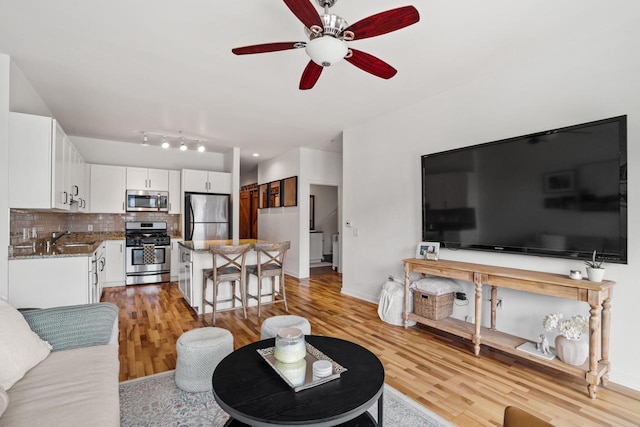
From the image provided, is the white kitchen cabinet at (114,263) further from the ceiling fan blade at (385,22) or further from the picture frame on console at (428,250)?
the ceiling fan blade at (385,22)

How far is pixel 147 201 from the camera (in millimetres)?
6035

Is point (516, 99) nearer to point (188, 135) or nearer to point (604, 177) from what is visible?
point (604, 177)

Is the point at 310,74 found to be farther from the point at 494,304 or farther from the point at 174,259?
the point at 174,259

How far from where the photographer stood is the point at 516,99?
297 centimetres

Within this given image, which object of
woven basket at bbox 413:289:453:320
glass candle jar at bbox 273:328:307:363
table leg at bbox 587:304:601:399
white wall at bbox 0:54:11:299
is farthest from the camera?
woven basket at bbox 413:289:453:320

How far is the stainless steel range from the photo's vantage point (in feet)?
18.7

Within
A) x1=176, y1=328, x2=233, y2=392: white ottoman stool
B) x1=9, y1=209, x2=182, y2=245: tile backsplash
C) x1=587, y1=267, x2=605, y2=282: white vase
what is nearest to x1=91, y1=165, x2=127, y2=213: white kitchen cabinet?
x1=9, y1=209, x2=182, y2=245: tile backsplash

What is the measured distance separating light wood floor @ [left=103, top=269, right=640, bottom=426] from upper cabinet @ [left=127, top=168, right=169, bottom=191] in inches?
95.0

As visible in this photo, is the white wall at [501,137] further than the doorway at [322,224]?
No

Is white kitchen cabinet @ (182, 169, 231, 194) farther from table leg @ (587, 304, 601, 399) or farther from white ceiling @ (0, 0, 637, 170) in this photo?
table leg @ (587, 304, 601, 399)

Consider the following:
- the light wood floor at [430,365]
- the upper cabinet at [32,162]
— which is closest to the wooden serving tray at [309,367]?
the light wood floor at [430,365]

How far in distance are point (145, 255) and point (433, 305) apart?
5.00 metres

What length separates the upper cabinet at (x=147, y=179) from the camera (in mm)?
5926

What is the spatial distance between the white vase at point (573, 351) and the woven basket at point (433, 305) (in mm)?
1056
